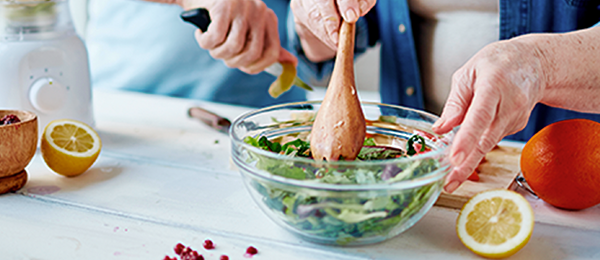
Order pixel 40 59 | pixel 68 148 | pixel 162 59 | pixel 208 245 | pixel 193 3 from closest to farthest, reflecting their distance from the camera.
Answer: pixel 208 245 < pixel 68 148 < pixel 40 59 < pixel 193 3 < pixel 162 59

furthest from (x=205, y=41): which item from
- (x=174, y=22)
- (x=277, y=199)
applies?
(x=174, y=22)

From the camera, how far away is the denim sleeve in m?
1.59

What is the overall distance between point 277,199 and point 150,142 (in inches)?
28.0

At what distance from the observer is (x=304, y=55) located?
1646 mm

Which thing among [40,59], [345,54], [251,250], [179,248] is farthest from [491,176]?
[40,59]

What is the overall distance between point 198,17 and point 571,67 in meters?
0.81

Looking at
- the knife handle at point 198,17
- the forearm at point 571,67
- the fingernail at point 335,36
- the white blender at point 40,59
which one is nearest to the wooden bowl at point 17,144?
the white blender at point 40,59

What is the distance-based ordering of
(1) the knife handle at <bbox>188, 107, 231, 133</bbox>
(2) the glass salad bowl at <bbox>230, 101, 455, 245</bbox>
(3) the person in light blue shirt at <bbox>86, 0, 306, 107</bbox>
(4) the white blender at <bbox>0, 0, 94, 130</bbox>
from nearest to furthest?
1. (2) the glass salad bowl at <bbox>230, 101, 455, 245</bbox>
2. (4) the white blender at <bbox>0, 0, 94, 130</bbox>
3. (1) the knife handle at <bbox>188, 107, 231, 133</bbox>
4. (3) the person in light blue shirt at <bbox>86, 0, 306, 107</bbox>

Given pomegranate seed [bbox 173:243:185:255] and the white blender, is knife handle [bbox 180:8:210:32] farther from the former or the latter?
pomegranate seed [bbox 173:243:185:255]

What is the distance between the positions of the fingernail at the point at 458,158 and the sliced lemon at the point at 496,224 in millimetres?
81

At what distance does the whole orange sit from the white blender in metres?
1.09

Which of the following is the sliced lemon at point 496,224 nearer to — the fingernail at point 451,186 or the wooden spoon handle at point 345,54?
the fingernail at point 451,186

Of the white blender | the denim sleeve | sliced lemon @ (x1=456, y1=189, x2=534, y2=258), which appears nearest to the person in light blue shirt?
the denim sleeve

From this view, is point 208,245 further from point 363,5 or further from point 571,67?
point 571,67
